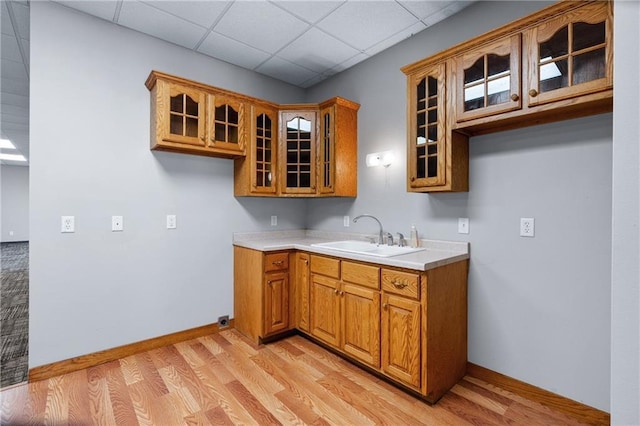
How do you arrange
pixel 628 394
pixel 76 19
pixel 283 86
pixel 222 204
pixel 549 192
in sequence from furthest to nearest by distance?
1. pixel 283 86
2. pixel 222 204
3. pixel 76 19
4. pixel 549 192
5. pixel 628 394

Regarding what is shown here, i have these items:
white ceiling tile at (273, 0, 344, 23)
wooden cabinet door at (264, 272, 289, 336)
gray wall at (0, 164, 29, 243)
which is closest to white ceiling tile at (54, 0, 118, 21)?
white ceiling tile at (273, 0, 344, 23)

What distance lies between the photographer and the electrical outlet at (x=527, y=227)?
6.60ft

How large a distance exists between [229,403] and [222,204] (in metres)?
1.81

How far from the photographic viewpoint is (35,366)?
2.18 meters

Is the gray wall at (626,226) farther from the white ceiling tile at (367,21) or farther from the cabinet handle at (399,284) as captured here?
the white ceiling tile at (367,21)

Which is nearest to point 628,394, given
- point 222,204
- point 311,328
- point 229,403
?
point 229,403

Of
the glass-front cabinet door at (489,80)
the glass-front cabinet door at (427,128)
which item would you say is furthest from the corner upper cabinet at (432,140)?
the glass-front cabinet door at (489,80)

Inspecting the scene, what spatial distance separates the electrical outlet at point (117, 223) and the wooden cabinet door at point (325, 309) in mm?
1663

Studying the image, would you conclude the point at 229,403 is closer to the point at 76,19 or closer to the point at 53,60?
the point at 53,60

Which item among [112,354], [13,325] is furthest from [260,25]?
[13,325]

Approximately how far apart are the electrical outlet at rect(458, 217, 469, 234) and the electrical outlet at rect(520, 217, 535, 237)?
0.35 m

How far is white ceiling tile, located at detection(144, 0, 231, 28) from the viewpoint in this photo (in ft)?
7.50

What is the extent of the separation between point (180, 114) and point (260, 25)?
100cm

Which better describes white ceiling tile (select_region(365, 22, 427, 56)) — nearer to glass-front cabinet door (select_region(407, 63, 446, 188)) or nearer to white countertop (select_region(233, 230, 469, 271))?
glass-front cabinet door (select_region(407, 63, 446, 188))
